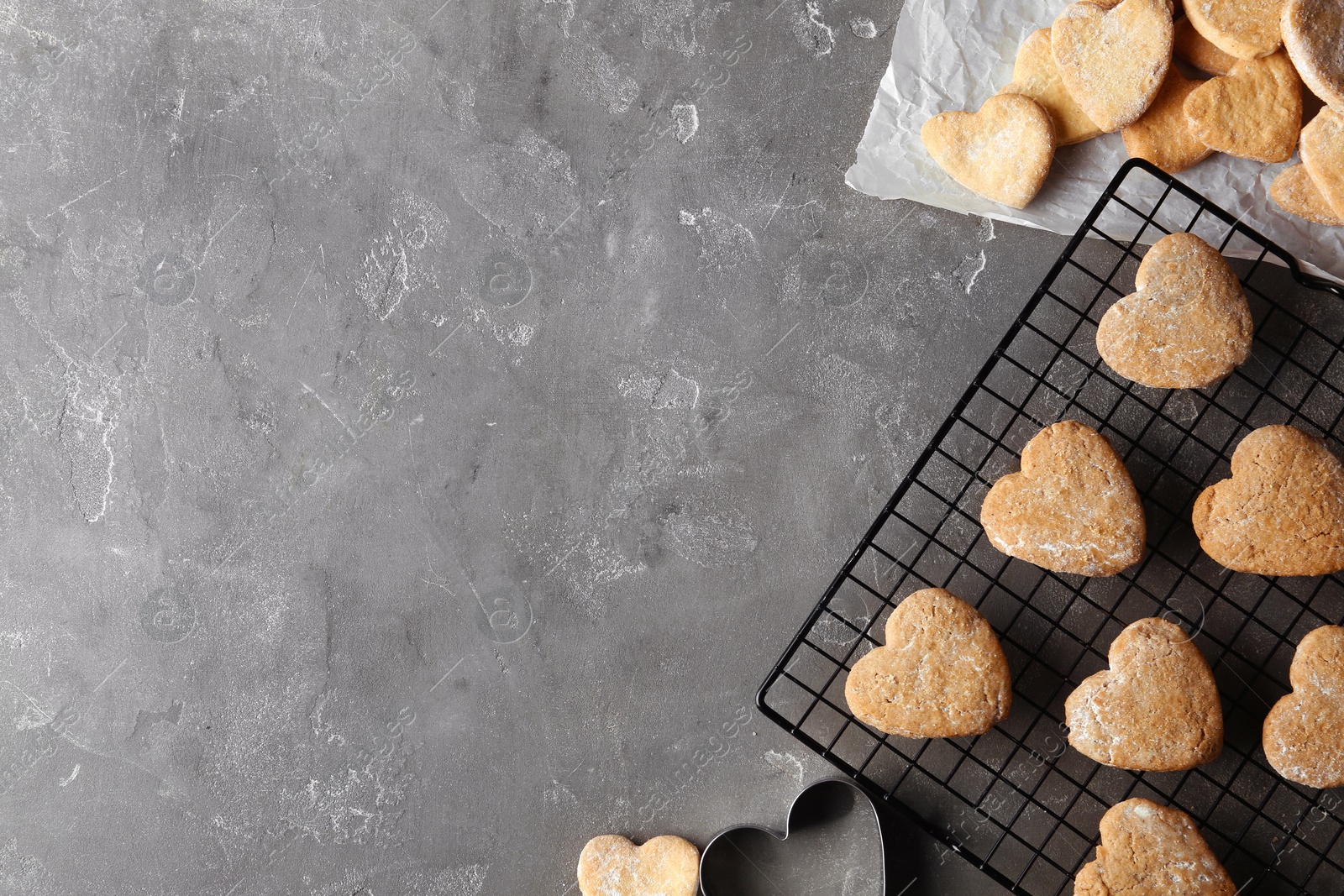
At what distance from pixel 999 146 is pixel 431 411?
973 millimetres

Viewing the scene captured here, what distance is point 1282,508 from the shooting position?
1221 millimetres

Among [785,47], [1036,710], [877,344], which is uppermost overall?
[785,47]

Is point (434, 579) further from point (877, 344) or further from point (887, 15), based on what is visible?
point (887, 15)

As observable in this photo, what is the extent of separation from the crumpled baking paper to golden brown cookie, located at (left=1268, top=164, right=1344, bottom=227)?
0.02 metres

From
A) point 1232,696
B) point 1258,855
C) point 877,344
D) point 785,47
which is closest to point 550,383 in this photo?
point 877,344

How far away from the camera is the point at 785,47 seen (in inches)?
57.5

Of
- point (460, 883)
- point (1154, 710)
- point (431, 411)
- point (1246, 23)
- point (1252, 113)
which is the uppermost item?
point (1246, 23)

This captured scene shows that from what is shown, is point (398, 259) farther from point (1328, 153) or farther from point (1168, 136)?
point (1328, 153)

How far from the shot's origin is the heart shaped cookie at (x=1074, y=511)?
4.08 feet

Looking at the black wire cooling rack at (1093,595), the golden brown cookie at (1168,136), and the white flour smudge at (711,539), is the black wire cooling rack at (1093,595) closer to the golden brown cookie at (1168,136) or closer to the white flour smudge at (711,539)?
the golden brown cookie at (1168,136)

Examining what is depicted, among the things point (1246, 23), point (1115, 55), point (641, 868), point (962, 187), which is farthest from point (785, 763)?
point (1246, 23)

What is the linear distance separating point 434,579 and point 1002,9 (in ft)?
4.16

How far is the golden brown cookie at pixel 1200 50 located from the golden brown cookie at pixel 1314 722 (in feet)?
2.75

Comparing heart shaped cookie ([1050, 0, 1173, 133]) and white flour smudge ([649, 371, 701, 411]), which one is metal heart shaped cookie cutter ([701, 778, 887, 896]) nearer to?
white flour smudge ([649, 371, 701, 411])
